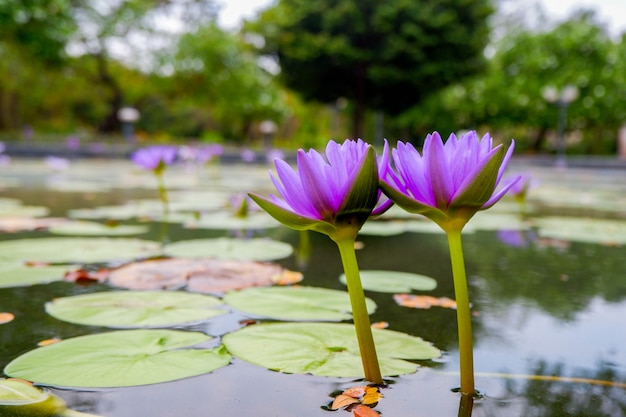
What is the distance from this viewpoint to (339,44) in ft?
28.2

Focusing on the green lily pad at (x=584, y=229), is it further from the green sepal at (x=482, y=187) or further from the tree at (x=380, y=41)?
the tree at (x=380, y=41)

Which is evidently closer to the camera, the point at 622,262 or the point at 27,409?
the point at 27,409

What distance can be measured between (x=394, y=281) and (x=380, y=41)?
29.1 ft

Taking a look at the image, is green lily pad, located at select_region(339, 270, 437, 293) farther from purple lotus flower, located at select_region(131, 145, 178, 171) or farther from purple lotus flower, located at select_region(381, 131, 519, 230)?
purple lotus flower, located at select_region(131, 145, 178, 171)

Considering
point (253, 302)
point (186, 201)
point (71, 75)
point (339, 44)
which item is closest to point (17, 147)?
point (71, 75)

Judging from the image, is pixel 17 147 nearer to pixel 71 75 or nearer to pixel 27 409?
pixel 71 75

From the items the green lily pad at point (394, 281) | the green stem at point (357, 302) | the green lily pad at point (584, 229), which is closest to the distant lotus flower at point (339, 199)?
the green stem at point (357, 302)

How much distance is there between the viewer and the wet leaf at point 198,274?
3.39 ft

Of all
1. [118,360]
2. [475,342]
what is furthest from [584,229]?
[118,360]

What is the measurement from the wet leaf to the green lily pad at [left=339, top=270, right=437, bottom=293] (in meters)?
0.19

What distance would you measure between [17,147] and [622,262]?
36.7ft

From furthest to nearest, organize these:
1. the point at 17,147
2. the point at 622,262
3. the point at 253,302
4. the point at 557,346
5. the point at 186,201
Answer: the point at 17,147, the point at 186,201, the point at 622,262, the point at 253,302, the point at 557,346

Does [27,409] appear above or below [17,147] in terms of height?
below

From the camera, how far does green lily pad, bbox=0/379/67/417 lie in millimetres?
→ 492
